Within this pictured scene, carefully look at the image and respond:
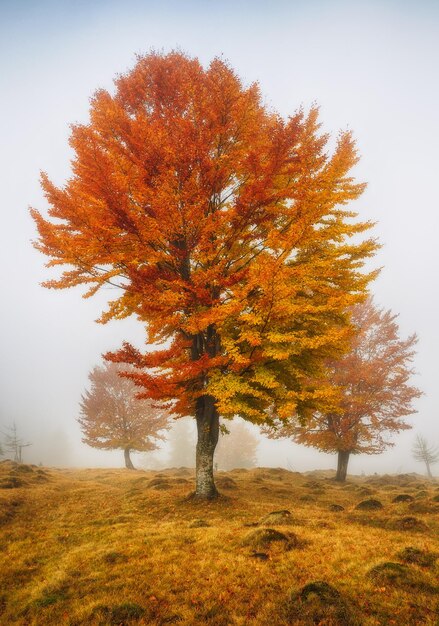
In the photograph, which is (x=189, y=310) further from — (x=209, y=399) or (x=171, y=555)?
(x=171, y=555)

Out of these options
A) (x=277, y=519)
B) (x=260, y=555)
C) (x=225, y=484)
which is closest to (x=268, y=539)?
(x=260, y=555)

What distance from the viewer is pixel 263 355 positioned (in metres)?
9.33

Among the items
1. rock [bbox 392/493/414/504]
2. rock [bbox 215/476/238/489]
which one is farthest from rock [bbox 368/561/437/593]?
rock [bbox 215/476/238/489]

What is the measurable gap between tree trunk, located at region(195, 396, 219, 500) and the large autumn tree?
0.23ft

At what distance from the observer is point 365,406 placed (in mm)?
19938

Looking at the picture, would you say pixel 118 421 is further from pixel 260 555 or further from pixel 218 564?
pixel 260 555

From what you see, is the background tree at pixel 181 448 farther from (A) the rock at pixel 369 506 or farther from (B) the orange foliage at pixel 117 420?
(A) the rock at pixel 369 506

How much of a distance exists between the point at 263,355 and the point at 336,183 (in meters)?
5.76

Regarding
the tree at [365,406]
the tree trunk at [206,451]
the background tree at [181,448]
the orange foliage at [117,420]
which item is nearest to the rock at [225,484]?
the tree trunk at [206,451]

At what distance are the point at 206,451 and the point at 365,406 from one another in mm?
12560

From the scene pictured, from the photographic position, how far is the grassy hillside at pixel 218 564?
16.3ft

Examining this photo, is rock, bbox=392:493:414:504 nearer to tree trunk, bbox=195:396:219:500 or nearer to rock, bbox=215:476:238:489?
rock, bbox=215:476:238:489

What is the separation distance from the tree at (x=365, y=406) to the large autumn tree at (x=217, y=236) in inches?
426

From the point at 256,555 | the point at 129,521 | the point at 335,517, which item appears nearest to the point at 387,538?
the point at 335,517
